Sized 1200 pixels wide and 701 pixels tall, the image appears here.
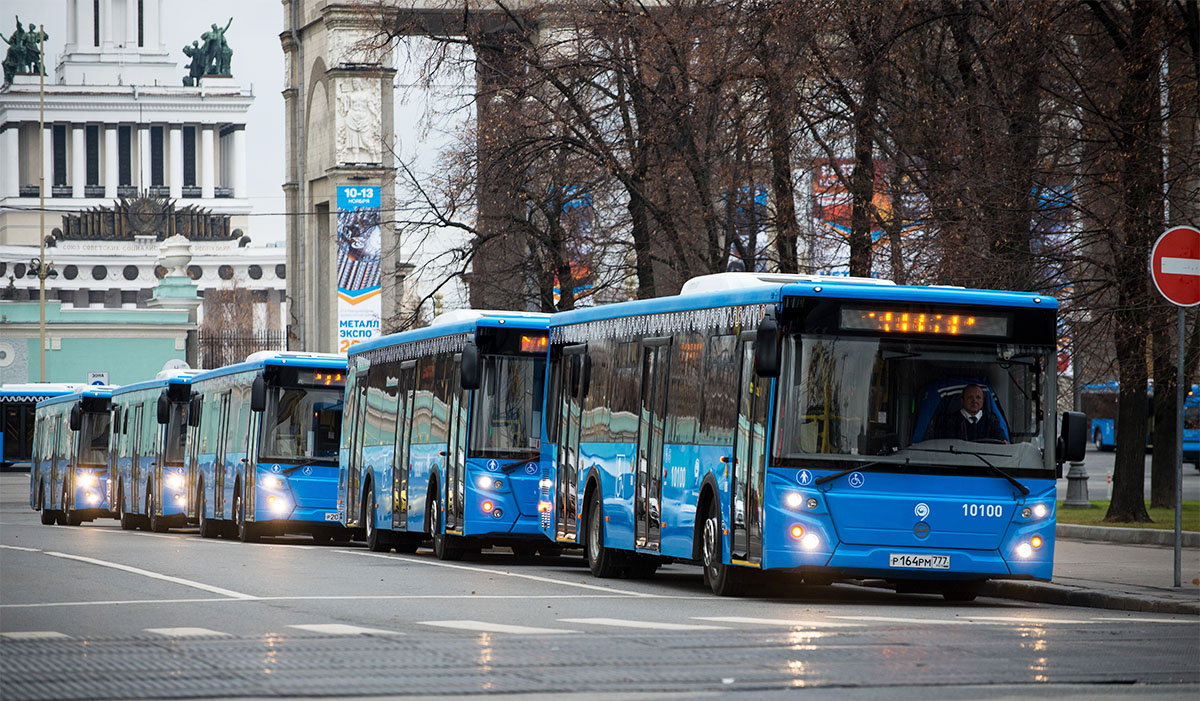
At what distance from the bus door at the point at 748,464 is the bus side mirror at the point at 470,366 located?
6.26m

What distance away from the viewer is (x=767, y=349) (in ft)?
51.1

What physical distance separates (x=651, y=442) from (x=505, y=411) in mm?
4594

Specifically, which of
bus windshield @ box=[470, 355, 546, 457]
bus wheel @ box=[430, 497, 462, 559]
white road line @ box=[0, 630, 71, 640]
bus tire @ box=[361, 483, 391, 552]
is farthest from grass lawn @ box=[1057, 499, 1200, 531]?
white road line @ box=[0, 630, 71, 640]

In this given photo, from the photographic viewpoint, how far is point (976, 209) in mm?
25469

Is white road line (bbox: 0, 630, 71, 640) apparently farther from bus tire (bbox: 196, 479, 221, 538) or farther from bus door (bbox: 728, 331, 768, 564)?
bus tire (bbox: 196, 479, 221, 538)

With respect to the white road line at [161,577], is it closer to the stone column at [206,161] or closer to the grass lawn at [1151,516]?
the grass lawn at [1151,516]

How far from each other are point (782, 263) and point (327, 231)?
121ft

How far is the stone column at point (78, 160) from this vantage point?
174125 millimetres

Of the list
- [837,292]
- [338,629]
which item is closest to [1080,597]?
[837,292]

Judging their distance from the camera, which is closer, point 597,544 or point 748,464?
point 748,464

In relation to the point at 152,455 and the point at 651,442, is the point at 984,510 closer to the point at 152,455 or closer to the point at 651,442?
the point at 651,442

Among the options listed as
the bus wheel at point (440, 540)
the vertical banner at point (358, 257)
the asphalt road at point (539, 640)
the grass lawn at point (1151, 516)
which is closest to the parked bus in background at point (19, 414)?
the vertical banner at point (358, 257)

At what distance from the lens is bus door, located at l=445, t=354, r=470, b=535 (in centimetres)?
2334

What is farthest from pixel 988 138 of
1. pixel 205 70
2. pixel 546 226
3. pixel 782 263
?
pixel 205 70
